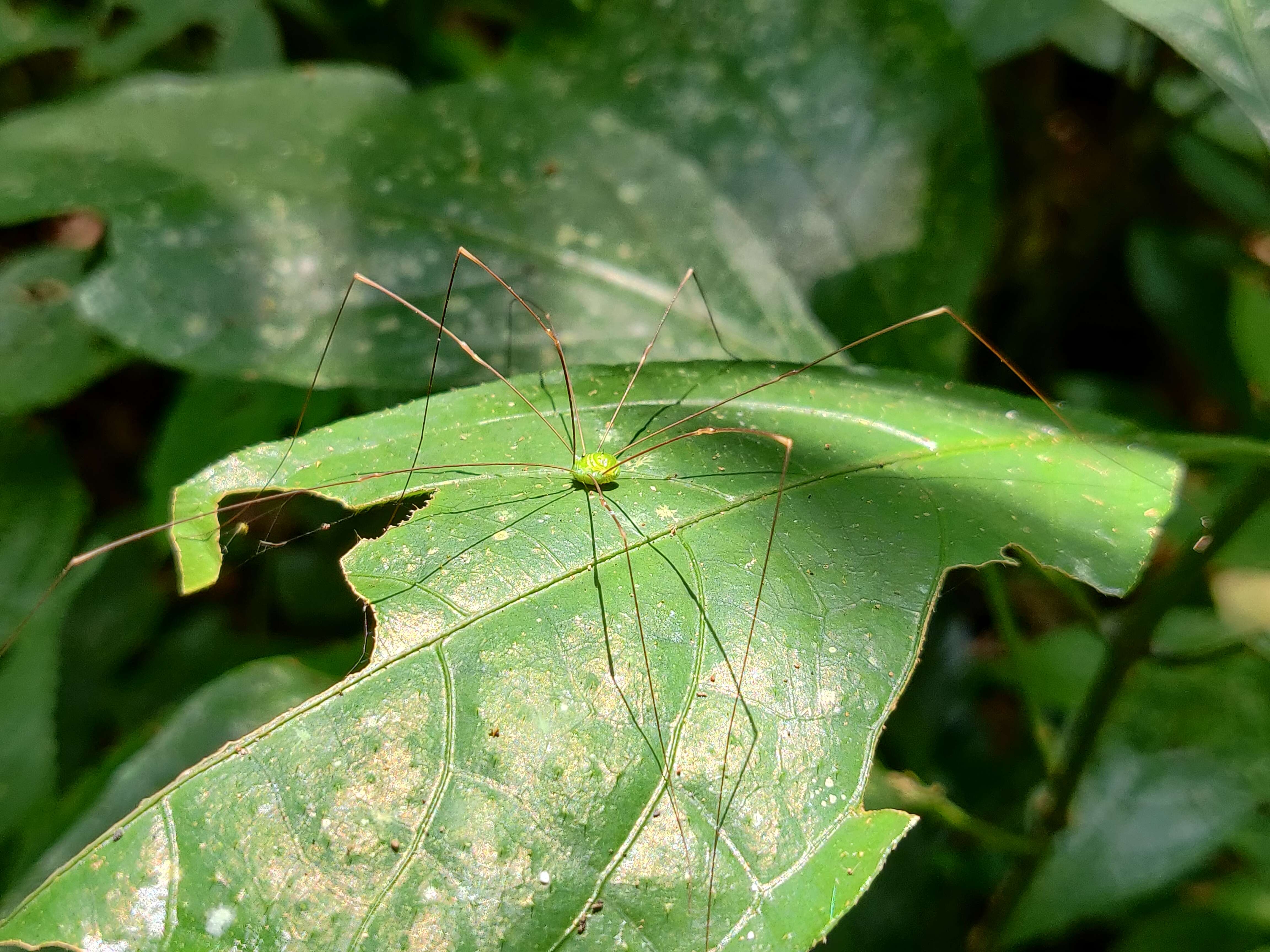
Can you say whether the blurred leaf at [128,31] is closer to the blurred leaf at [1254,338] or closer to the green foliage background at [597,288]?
the green foliage background at [597,288]

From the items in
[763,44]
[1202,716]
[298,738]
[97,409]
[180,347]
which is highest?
[763,44]

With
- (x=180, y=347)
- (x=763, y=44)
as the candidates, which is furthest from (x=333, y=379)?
(x=763, y=44)

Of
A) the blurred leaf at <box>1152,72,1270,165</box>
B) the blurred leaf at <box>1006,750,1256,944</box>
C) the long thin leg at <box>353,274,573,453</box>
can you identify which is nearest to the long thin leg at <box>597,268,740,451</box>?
the long thin leg at <box>353,274,573,453</box>

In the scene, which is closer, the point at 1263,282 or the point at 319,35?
the point at 1263,282

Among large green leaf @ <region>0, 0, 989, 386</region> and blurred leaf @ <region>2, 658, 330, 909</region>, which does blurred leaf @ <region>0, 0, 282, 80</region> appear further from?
blurred leaf @ <region>2, 658, 330, 909</region>

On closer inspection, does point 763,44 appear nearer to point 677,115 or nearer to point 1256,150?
point 677,115

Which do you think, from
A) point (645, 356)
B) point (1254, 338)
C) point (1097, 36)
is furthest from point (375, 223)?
point (1254, 338)

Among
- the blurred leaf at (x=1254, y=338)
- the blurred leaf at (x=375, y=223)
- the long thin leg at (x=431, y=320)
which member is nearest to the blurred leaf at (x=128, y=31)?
the blurred leaf at (x=375, y=223)
